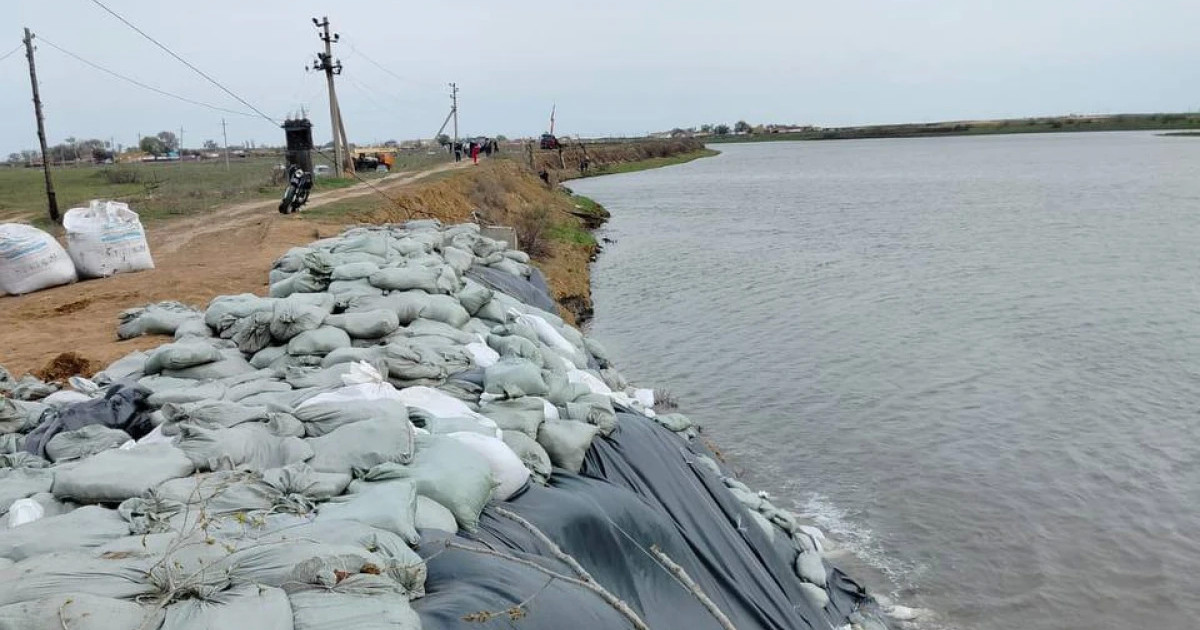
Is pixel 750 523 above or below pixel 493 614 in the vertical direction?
below

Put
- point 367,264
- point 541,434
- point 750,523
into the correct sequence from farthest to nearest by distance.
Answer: point 367,264, point 750,523, point 541,434

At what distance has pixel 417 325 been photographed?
18.0ft

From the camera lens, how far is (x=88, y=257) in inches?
313

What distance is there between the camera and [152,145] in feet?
208

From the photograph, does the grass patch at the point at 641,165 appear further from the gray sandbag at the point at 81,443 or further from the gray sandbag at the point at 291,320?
the gray sandbag at the point at 81,443

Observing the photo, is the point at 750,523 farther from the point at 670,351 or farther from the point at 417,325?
the point at 670,351

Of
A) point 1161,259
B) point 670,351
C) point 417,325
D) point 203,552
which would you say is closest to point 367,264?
point 417,325

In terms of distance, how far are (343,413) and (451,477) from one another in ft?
2.46

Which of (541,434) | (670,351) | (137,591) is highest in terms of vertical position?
(137,591)

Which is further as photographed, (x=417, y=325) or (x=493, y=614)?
(x=417, y=325)

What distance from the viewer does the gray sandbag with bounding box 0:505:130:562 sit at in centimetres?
246

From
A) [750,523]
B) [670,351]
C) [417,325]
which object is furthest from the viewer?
[670,351]

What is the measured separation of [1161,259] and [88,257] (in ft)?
57.8

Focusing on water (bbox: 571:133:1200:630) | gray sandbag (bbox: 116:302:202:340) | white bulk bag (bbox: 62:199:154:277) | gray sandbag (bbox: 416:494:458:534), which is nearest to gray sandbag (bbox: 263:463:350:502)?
gray sandbag (bbox: 416:494:458:534)
